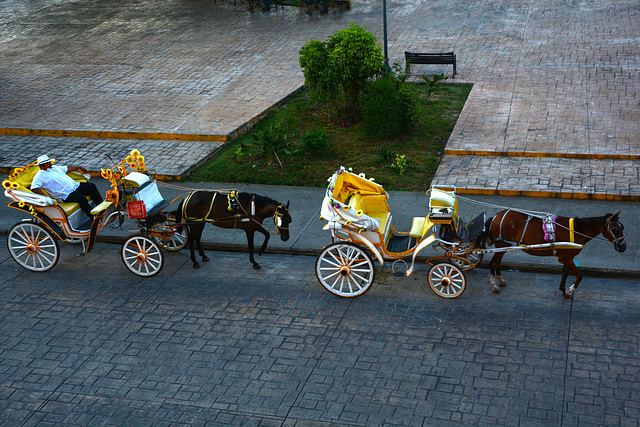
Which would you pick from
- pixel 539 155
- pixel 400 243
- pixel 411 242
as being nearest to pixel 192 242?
pixel 400 243

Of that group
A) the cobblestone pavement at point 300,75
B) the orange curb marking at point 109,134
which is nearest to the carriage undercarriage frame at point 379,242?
the cobblestone pavement at point 300,75

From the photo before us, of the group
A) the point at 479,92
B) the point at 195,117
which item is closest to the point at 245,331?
the point at 195,117

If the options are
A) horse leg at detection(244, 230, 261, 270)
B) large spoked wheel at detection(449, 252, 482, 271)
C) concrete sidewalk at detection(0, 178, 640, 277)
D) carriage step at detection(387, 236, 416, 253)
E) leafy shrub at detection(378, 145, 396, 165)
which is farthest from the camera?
leafy shrub at detection(378, 145, 396, 165)

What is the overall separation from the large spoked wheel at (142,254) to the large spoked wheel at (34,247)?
1059mm

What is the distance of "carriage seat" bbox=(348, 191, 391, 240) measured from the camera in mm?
8420

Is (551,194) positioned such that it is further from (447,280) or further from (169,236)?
(169,236)

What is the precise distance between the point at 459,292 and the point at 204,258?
3.72 meters

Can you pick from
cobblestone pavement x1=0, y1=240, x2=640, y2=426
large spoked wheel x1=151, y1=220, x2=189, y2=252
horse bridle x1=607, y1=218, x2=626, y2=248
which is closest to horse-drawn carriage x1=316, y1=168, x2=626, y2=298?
cobblestone pavement x1=0, y1=240, x2=640, y2=426

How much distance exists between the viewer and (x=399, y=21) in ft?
66.6

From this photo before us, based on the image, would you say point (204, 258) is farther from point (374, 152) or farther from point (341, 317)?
point (374, 152)

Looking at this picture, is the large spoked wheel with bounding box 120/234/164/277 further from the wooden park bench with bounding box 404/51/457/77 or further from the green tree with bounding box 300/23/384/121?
the wooden park bench with bounding box 404/51/457/77

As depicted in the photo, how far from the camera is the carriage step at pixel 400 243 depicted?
8.34 metres

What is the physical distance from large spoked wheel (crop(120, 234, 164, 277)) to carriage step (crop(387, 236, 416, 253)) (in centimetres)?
313

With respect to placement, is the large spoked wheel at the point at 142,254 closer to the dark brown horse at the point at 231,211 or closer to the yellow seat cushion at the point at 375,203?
the dark brown horse at the point at 231,211
